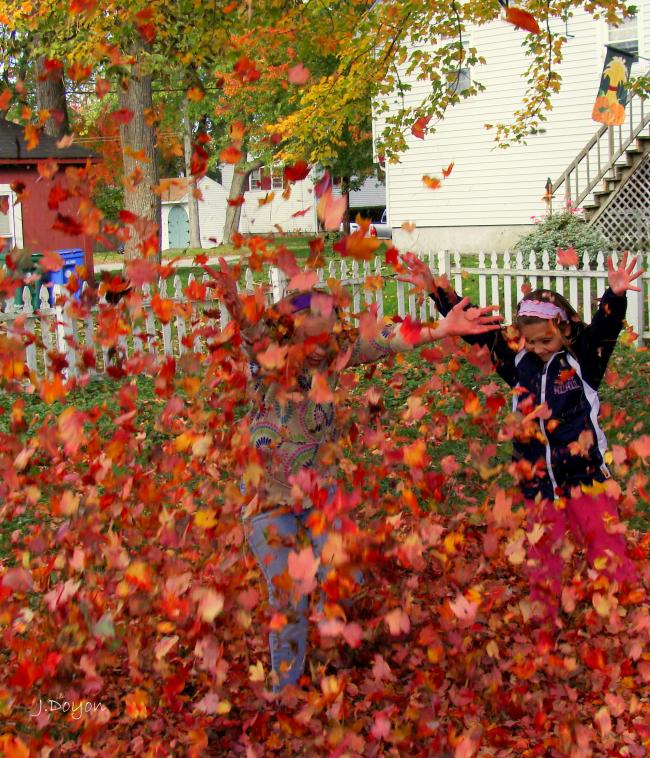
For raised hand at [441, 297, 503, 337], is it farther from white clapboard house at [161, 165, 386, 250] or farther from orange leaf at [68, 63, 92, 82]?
white clapboard house at [161, 165, 386, 250]

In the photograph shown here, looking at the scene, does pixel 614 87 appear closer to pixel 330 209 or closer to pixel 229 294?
pixel 229 294

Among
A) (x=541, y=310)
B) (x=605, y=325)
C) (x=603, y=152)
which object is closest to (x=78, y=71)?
(x=541, y=310)

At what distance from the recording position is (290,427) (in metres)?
3.22

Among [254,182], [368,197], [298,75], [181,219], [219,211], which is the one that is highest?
[254,182]

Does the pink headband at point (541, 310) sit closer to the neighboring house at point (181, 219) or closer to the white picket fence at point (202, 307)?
the white picket fence at point (202, 307)

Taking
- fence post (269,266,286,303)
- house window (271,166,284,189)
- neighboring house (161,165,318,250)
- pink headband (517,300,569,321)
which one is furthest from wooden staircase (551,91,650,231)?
neighboring house (161,165,318,250)

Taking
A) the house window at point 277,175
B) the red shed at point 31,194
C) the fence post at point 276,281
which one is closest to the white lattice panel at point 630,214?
the house window at point 277,175

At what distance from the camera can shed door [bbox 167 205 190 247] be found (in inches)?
1825

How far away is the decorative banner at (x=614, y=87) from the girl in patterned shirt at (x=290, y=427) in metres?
13.0

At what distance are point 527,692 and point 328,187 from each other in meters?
2.07

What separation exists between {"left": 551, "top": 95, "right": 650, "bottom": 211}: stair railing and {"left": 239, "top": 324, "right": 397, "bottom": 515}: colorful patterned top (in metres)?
14.2

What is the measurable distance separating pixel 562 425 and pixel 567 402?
3.8 inches

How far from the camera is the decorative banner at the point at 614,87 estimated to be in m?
15.5
